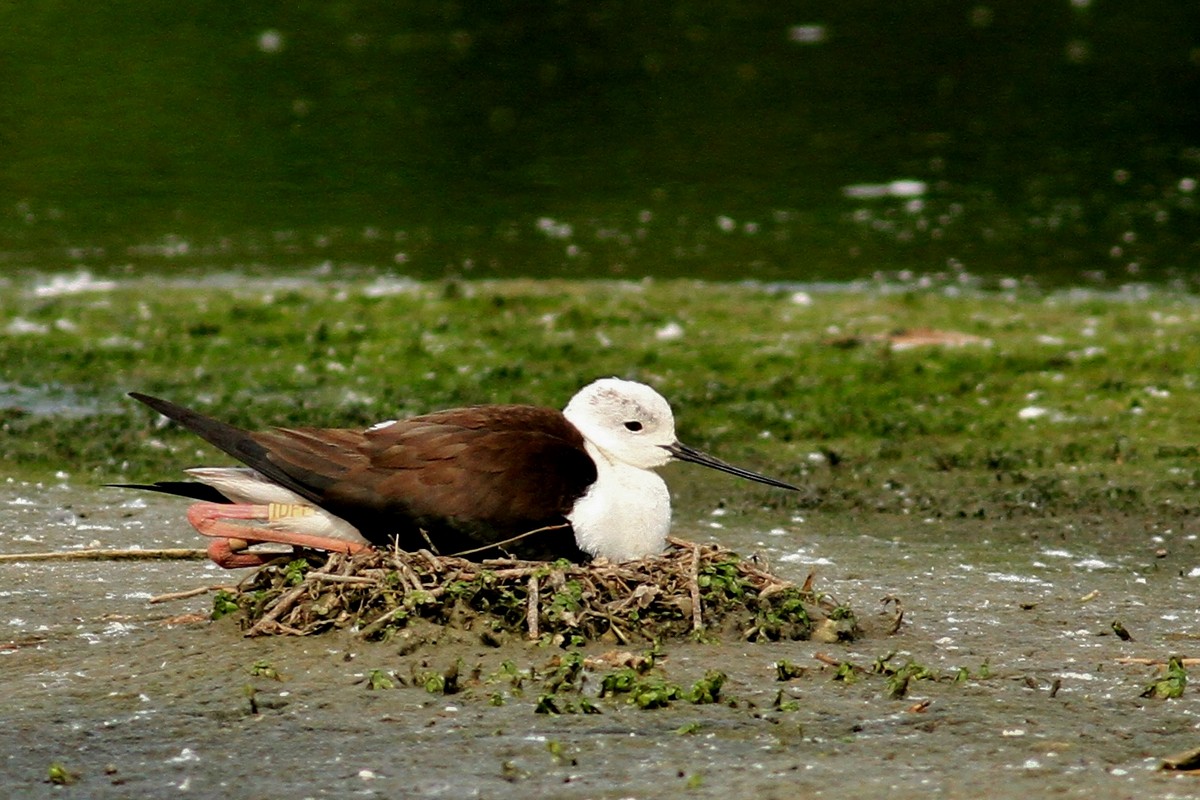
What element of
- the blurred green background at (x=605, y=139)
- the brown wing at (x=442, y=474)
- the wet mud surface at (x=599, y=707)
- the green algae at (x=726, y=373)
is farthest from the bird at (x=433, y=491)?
the blurred green background at (x=605, y=139)

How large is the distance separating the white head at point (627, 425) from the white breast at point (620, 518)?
0.77ft

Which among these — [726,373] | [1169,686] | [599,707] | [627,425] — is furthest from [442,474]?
[726,373]

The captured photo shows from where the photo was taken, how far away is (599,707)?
17.4ft

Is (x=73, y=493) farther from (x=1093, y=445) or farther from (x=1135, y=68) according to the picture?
(x=1135, y=68)

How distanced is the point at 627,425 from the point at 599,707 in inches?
65.2

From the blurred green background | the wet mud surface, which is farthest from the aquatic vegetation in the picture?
the blurred green background

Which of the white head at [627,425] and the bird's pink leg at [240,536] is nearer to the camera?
the bird's pink leg at [240,536]

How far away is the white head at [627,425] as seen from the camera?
6.73m

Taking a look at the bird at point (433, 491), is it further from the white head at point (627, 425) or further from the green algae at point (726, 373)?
the green algae at point (726, 373)

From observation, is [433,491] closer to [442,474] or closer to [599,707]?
[442,474]

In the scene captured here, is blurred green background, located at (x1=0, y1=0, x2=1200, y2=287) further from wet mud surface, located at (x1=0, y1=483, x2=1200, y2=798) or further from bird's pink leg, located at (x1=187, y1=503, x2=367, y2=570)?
bird's pink leg, located at (x1=187, y1=503, x2=367, y2=570)

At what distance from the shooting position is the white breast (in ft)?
20.5

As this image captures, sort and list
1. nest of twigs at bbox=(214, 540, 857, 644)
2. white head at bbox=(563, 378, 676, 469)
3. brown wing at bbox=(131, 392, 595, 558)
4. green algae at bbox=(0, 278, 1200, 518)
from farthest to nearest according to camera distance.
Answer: green algae at bbox=(0, 278, 1200, 518) < white head at bbox=(563, 378, 676, 469) < brown wing at bbox=(131, 392, 595, 558) < nest of twigs at bbox=(214, 540, 857, 644)

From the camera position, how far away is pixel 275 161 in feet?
64.1
